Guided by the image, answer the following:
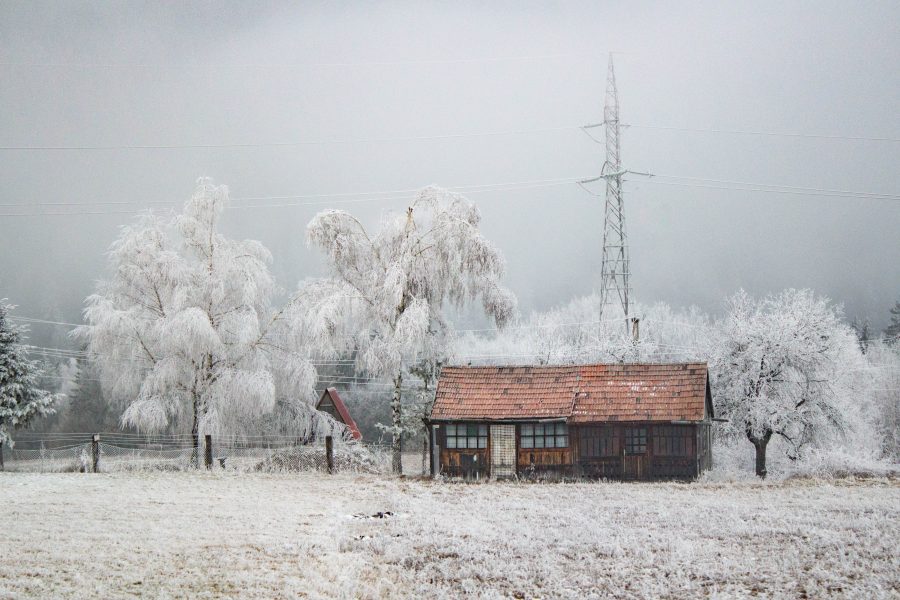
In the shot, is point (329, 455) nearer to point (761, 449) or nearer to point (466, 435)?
point (466, 435)

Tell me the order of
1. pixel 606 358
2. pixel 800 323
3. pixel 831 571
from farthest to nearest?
pixel 606 358, pixel 800 323, pixel 831 571

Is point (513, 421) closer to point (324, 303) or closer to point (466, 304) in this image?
point (466, 304)

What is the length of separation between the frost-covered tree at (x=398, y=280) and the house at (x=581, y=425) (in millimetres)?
2682

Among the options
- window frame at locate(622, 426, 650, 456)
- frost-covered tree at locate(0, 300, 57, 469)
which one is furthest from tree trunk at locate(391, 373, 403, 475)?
frost-covered tree at locate(0, 300, 57, 469)

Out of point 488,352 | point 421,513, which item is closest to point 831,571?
point 421,513

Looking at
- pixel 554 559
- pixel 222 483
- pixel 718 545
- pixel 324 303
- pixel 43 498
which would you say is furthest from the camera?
pixel 324 303

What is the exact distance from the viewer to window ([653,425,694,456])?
3041cm

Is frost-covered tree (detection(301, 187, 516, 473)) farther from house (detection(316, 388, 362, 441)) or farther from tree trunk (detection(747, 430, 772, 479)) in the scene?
house (detection(316, 388, 362, 441))

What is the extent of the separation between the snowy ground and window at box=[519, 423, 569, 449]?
4.87 meters

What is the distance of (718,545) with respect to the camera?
16469 mm

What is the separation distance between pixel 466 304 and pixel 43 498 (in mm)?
16559

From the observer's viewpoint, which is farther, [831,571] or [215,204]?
[215,204]

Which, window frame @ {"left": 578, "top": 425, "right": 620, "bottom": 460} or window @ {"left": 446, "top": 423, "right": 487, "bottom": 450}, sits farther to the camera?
window @ {"left": 446, "top": 423, "right": 487, "bottom": 450}

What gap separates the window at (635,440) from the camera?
3069 cm
